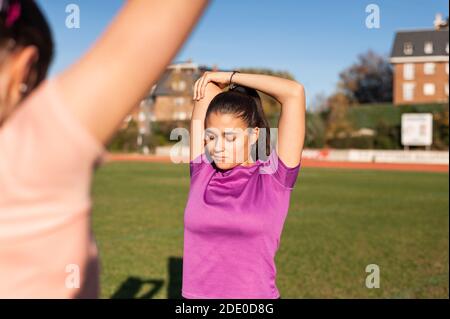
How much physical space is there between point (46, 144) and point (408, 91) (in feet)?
208

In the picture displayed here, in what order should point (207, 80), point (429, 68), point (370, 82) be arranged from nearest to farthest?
point (207, 80), point (429, 68), point (370, 82)

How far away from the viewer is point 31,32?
952 mm

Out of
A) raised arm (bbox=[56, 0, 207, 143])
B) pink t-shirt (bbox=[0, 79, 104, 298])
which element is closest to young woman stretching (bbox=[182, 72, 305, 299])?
raised arm (bbox=[56, 0, 207, 143])

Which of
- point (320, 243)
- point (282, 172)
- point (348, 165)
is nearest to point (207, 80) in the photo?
point (282, 172)

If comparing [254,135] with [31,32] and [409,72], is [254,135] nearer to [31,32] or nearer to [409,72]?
[31,32]

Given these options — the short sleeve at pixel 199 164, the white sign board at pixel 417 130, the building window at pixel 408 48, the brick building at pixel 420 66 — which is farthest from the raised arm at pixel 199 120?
the building window at pixel 408 48

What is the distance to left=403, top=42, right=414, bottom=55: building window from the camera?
60625 millimetres

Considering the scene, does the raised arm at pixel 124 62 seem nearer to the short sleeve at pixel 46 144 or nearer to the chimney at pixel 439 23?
the short sleeve at pixel 46 144

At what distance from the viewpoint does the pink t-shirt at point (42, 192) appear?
0.91 meters

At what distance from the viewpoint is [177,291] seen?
273 inches

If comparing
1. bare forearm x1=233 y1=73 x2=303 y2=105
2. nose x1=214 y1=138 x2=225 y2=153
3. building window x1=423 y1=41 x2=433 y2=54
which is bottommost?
nose x1=214 y1=138 x2=225 y2=153

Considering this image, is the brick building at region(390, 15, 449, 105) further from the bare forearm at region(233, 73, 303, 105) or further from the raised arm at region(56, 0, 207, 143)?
the raised arm at region(56, 0, 207, 143)

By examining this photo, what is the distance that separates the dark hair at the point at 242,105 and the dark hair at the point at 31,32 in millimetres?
1713
